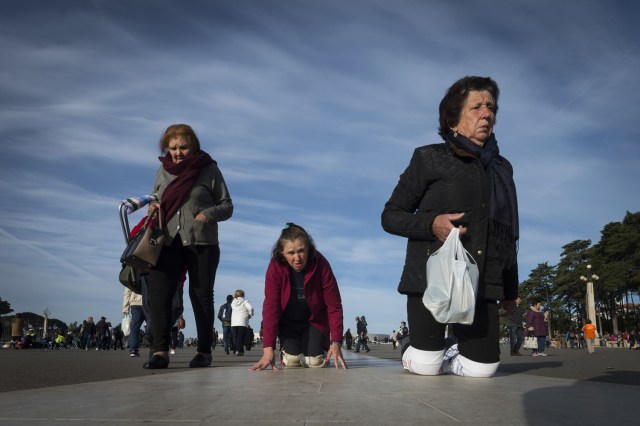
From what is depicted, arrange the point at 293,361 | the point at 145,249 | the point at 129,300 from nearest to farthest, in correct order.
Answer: the point at 145,249, the point at 293,361, the point at 129,300

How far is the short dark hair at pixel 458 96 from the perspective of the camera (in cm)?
472

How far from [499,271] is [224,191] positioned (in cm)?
A: 303

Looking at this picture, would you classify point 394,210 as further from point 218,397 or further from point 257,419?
point 257,419

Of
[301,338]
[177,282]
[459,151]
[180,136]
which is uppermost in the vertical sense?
[180,136]

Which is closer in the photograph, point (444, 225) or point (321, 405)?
point (321, 405)

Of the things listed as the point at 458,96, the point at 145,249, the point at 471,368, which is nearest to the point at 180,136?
the point at 145,249

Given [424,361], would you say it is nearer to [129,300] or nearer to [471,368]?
[471,368]

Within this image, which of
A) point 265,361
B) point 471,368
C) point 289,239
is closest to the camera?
point 471,368

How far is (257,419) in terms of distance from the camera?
2.00 m

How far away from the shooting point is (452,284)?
3781mm

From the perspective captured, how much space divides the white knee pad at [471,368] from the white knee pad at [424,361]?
0.12m

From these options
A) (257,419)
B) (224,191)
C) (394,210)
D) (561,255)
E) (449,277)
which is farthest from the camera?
(561,255)

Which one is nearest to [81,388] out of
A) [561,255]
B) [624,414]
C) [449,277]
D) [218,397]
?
[218,397]

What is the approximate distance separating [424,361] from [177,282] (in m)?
2.69
